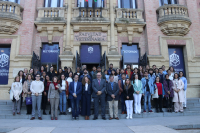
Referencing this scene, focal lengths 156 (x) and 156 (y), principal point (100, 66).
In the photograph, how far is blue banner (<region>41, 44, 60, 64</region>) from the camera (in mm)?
11742

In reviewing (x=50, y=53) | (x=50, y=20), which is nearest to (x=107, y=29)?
(x=50, y=20)

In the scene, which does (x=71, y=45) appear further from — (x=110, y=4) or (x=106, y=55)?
(x=110, y=4)

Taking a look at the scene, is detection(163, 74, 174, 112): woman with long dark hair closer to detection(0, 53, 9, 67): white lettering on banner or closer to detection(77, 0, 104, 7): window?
detection(77, 0, 104, 7): window

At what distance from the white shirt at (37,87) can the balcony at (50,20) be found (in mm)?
5444

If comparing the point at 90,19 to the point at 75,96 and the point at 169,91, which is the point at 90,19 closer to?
the point at 75,96

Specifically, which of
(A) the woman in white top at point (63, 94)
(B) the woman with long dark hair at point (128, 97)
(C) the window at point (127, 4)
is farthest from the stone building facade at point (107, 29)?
(B) the woman with long dark hair at point (128, 97)

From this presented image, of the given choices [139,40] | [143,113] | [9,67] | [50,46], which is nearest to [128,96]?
[143,113]

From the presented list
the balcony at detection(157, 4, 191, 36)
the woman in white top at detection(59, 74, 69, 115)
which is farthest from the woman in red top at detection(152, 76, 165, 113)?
the balcony at detection(157, 4, 191, 36)

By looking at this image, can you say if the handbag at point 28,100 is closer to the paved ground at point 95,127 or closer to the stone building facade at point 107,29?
the paved ground at point 95,127

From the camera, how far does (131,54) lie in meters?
12.1

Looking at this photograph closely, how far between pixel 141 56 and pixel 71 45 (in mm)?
5365

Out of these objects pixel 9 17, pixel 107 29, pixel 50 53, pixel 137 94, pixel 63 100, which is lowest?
pixel 63 100

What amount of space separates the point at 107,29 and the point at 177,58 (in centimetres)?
586

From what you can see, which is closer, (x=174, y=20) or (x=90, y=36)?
(x=174, y=20)
